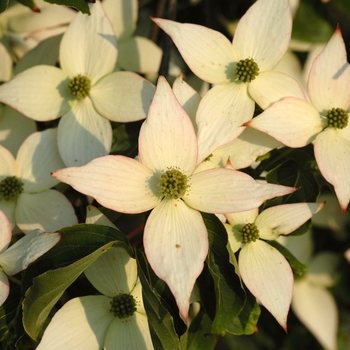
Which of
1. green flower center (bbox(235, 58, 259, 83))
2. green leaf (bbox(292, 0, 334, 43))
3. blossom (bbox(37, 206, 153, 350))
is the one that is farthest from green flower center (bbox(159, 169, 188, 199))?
green leaf (bbox(292, 0, 334, 43))

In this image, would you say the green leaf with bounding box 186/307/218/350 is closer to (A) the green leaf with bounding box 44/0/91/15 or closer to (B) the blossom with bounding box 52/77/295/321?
(B) the blossom with bounding box 52/77/295/321

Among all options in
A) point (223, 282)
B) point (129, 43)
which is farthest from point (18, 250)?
point (129, 43)

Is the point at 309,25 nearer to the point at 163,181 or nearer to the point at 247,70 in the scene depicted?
the point at 247,70

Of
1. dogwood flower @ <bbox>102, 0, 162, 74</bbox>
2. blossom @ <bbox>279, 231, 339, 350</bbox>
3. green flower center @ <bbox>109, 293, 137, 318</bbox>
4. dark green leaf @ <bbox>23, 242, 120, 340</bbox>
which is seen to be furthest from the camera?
blossom @ <bbox>279, 231, 339, 350</bbox>

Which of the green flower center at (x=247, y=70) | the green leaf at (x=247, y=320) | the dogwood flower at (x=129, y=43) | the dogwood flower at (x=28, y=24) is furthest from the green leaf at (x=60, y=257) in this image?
the dogwood flower at (x=28, y=24)

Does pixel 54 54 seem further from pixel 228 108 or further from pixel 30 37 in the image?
pixel 228 108

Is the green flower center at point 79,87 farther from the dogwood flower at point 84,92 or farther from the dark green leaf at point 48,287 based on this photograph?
the dark green leaf at point 48,287

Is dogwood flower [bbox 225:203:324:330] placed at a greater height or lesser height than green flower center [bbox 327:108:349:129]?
lesser
